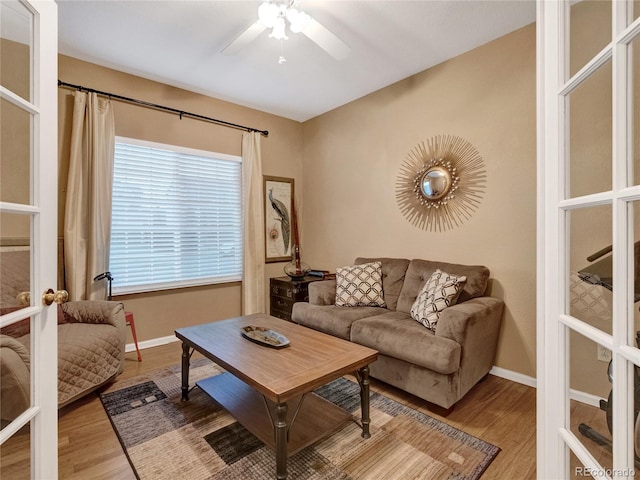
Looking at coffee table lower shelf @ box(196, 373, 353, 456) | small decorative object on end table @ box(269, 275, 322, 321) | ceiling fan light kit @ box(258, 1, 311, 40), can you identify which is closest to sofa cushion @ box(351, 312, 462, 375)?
coffee table lower shelf @ box(196, 373, 353, 456)

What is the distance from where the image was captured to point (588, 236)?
961 millimetres

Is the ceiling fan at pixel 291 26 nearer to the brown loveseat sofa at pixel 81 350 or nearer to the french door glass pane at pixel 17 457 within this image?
the brown loveseat sofa at pixel 81 350

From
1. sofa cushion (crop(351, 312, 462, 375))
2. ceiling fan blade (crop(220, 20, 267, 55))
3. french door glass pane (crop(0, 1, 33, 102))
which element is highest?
ceiling fan blade (crop(220, 20, 267, 55))

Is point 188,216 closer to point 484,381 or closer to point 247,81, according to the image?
point 247,81

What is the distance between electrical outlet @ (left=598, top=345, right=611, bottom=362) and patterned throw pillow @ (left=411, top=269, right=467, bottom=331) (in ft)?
4.50

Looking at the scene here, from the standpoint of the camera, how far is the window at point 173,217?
3.12 metres

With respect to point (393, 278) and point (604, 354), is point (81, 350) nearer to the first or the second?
point (393, 278)

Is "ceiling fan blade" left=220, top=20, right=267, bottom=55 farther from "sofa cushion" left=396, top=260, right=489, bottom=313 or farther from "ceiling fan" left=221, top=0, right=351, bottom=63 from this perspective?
"sofa cushion" left=396, top=260, right=489, bottom=313

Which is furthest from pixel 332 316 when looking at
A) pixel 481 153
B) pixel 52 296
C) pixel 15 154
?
pixel 15 154

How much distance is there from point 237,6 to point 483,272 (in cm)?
272

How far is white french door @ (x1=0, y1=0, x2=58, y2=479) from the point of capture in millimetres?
956

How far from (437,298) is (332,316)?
90cm

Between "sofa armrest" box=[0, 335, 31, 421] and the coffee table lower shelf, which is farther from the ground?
"sofa armrest" box=[0, 335, 31, 421]

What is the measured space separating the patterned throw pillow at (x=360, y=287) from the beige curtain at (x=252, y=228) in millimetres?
1223
